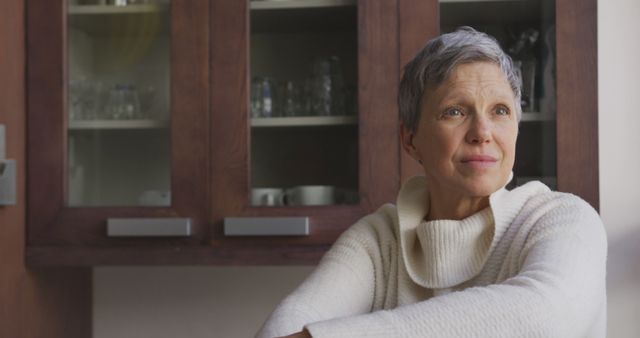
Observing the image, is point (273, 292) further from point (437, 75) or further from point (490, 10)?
point (437, 75)

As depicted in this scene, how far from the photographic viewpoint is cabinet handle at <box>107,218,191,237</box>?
5.95 ft

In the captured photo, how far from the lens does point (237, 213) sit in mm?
1829

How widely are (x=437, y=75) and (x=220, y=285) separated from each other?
4.25ft

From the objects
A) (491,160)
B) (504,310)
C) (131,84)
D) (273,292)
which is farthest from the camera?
(273,292)

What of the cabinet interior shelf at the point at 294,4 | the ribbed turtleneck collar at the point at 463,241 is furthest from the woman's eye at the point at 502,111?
the cabinet interior shelf at the point at 294,4

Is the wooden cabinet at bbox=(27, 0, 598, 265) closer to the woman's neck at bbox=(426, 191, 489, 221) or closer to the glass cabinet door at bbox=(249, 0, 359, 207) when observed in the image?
the glass cabinet door at bbox=(249, 0, 359, 207)

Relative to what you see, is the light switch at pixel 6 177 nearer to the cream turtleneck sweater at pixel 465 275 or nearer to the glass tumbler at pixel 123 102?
the glass tumbler at pixel 123 102

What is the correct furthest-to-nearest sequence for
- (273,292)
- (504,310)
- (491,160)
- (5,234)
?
1. (273,292)
2. (5,234)
3. (491,160)
4. (504,310)

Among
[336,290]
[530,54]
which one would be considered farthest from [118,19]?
[336,290]

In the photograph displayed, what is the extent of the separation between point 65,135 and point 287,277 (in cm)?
70

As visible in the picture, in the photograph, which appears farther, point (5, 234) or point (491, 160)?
point (5, 234)

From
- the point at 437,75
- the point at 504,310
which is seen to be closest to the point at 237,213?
the point at 437,75

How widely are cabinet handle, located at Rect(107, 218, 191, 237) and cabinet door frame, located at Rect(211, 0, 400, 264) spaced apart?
0.07 m

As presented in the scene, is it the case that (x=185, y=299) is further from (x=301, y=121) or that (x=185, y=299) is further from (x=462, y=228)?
(x=462, y=228)
